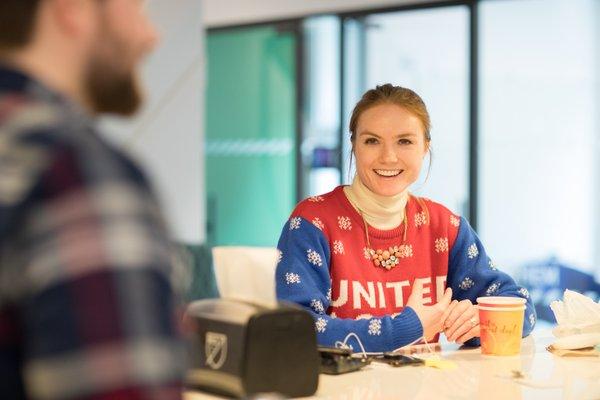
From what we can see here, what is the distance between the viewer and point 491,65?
5.51 m

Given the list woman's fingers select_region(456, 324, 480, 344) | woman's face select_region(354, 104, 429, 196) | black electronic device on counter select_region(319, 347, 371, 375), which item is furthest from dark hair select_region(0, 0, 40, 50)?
woman's face select_region(354, 104, 429, 196)

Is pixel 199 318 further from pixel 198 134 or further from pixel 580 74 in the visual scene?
pixel 580 74

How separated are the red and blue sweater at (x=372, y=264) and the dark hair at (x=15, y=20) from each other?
149 cm

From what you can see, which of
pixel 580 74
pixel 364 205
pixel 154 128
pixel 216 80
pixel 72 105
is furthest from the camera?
pixel 216 80

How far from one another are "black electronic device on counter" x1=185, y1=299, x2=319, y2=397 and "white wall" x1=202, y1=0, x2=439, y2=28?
14.3 feet

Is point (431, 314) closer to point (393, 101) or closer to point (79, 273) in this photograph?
point (393, 101)

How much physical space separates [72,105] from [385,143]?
1.77m

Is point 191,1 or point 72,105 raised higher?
point 191,1

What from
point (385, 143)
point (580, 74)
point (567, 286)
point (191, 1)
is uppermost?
point (191, 1)

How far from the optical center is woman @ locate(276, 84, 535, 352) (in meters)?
2.27

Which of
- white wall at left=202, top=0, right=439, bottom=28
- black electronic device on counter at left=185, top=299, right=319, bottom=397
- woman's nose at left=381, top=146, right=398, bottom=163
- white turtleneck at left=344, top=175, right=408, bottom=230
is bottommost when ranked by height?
black electronic device on counter at left=185, top=299, right=319, bottom=397

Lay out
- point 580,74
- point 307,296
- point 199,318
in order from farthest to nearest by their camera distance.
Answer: point 580,74 → point 307,296 → point 199,318

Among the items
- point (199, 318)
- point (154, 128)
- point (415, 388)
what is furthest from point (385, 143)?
point (154, 128)

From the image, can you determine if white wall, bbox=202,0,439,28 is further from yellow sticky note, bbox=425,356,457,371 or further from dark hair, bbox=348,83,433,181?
yellow sticky note, bbox=425,356,457,371
